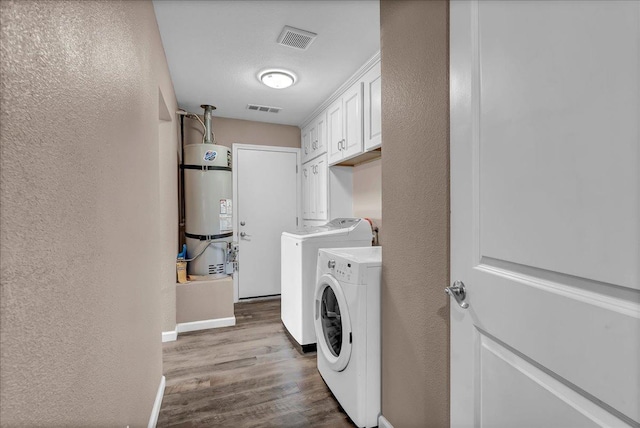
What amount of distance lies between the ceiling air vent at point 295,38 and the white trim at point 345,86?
0.51 m

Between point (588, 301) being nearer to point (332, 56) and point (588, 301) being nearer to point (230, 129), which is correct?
point (332, 56)

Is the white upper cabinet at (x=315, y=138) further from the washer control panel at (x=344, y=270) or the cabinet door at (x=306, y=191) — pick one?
the washer control panel at (x=344, y=270)

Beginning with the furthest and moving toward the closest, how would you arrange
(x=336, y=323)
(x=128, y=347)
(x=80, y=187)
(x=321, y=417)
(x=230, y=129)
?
(x=230, y=129) < (x=336, y=323) < (x=321, y=417) < (x=128, y=347) < (x=80, y=187)

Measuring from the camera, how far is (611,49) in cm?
54

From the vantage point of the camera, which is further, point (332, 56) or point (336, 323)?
point (332, 56)

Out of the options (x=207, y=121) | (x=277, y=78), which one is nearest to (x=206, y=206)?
(x=207, y=121)

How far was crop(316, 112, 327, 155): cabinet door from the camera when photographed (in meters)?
3.15

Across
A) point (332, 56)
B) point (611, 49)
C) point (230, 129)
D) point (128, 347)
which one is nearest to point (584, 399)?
point (611, 49)

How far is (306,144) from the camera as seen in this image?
377cm

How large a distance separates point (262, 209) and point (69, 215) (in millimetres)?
3233

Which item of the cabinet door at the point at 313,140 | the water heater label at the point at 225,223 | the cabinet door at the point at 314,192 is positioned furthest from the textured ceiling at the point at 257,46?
the water heater label at the point at 225,223

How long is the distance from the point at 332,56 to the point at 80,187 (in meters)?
2.02

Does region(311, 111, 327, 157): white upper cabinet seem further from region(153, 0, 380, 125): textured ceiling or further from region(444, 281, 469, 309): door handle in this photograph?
region(444, 281, 469, 309): door handle

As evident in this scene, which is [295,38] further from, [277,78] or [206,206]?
[206,206]
